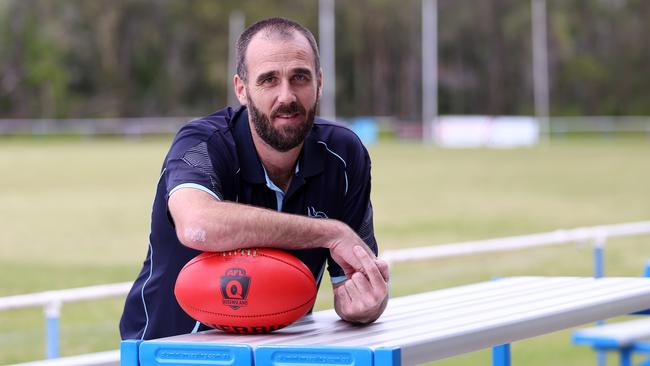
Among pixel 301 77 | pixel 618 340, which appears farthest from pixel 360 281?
pixel 618 340

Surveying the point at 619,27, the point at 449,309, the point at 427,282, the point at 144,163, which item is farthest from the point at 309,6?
the point at 449,309

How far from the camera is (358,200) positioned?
12.4 ft

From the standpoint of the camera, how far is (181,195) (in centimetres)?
333

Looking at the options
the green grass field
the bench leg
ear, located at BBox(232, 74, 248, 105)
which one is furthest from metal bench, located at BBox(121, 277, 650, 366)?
the green grass field

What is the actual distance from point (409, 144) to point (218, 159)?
42.6 metres

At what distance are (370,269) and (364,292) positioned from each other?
70mm

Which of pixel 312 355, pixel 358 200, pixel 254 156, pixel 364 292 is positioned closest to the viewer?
pixel 312 355

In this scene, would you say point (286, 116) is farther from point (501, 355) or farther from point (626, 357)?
point (626, 357)

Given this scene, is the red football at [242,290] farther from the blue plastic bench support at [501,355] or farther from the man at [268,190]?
the blue plastic bench support at [501,355]

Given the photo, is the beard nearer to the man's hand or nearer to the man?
the man

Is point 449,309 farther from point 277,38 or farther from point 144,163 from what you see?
point 144,163

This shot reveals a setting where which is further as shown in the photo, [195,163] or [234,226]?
[195,163]

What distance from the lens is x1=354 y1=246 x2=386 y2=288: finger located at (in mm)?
3404

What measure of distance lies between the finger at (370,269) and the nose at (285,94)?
473 mm
